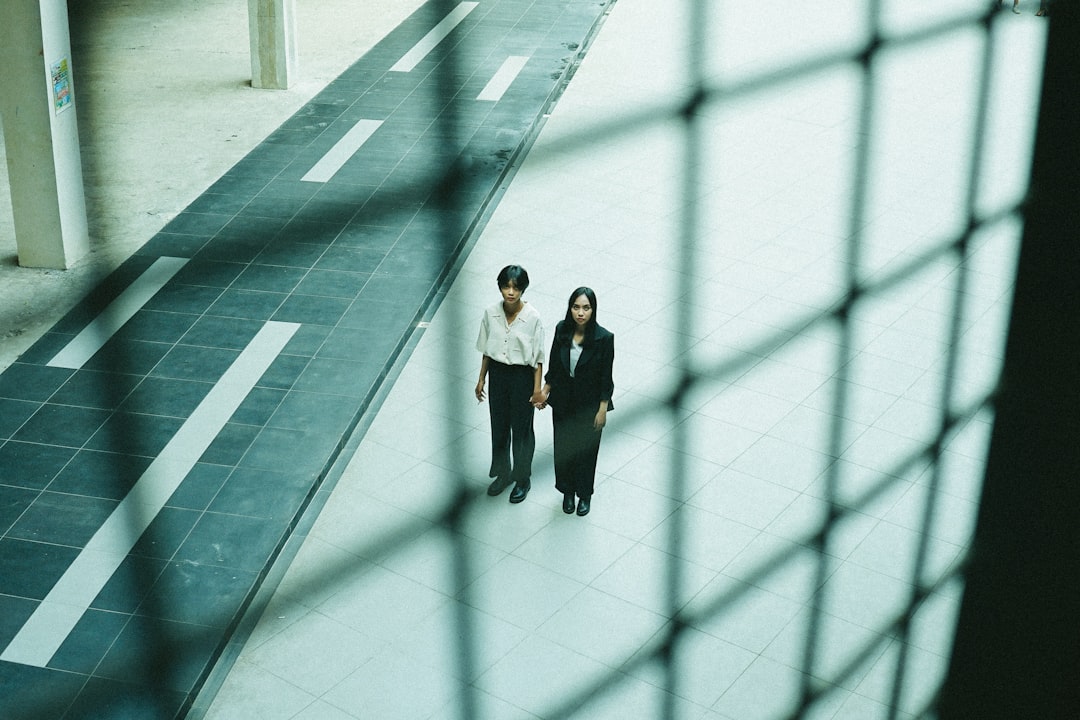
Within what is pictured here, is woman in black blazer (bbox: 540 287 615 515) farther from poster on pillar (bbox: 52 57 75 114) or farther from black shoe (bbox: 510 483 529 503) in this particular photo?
poster on pillar (bbox: 52 57 75 114)

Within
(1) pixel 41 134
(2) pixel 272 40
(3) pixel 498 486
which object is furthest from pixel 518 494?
(2) pixel 272 40

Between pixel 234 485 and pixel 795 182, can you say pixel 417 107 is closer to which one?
pixel 795 182

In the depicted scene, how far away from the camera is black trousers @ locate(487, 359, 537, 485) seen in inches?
251

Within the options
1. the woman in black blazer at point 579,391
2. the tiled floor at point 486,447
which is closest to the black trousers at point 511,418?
the woman in black blazer at point 579,391

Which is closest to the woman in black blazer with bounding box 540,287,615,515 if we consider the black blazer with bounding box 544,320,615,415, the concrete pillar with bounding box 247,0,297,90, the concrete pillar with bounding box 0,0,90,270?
the black blazer with bounding box 544,320,615,415

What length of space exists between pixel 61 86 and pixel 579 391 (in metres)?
5.63

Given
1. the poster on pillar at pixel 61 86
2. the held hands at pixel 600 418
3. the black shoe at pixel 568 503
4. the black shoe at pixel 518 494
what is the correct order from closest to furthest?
the held hands at pixel 600 418, the black shoe at pixel 568 503, the black shoe at pixel 518 494, the poster on pillar at pixel 61 86

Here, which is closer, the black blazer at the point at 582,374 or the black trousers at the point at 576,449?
the black blazer at the point at 582,374

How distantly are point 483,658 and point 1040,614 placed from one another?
10.3 feet

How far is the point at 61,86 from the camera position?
9.65 metres

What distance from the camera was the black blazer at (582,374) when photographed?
243 inches

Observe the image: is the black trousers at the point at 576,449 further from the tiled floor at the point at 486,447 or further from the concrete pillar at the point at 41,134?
the concrete pillar at the point at 41,134

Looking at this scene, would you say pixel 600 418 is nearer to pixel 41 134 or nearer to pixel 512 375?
pixel 512 375

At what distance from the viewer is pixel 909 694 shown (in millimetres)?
5574
